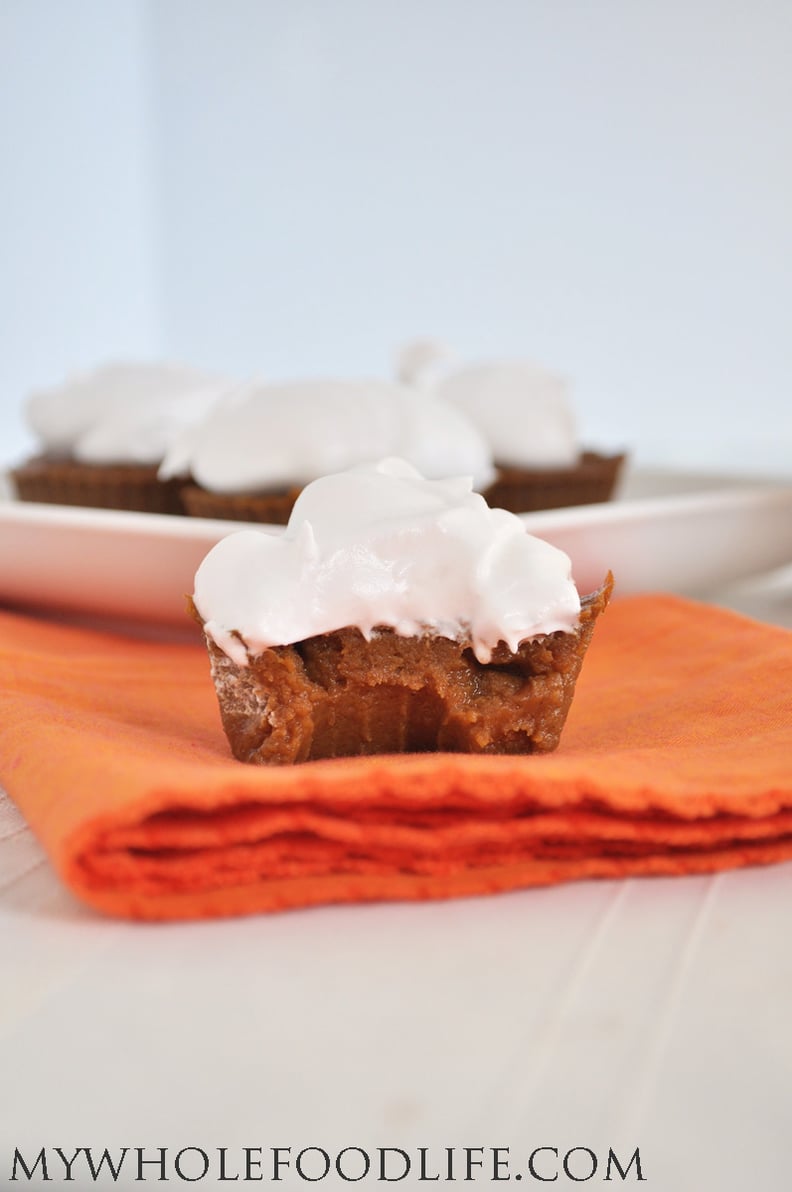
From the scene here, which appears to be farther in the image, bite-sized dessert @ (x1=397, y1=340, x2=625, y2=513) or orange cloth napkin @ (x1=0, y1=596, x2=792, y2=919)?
bite-sized dessert @ (x1=397, y1=340, x2=625, y2=513)

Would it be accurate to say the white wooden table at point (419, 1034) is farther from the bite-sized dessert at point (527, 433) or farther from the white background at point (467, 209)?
the white background at point (467, 209)

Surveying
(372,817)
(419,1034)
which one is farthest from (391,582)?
(419,1034)

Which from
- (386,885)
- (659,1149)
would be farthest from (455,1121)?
(386,885)

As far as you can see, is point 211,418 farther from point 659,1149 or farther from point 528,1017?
point 659,1149

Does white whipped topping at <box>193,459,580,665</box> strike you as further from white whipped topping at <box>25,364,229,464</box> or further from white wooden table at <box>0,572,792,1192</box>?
white whipped topping at <box>25,364,229,464</box>

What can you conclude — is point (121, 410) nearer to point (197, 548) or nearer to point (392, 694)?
point (197, 548)

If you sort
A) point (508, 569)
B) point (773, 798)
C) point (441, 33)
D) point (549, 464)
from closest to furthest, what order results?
point (773, 798) < point (508, 569) < point (549, 464) < point (441, 33)

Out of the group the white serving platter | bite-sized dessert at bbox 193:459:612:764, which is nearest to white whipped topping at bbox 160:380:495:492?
the white serving platter
